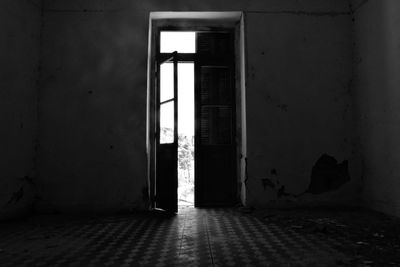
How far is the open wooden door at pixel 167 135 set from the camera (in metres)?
3.54

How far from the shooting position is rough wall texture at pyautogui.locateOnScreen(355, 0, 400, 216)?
305 centimetres

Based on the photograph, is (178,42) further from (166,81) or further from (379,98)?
(379,98)

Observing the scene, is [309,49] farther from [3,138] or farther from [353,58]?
[3,138]

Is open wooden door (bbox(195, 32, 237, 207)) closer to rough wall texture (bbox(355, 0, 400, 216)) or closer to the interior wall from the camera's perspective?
rough wall texture (bbox(355, 0, 400, 216))

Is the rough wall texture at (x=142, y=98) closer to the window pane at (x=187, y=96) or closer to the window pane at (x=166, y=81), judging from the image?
the window pane at (x=166, y=81)

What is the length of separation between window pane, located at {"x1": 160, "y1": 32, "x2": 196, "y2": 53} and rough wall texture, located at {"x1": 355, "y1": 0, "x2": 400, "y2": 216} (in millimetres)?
2043

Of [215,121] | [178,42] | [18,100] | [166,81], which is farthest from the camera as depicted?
[178,42]

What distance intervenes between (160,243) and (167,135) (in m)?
1.65

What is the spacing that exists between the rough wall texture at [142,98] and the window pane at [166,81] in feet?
0.96

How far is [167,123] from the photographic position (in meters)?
3.75

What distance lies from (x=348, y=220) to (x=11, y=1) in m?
4.00

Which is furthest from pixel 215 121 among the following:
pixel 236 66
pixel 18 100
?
pixel 18 100

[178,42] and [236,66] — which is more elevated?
[178,42]

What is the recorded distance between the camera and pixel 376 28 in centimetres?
333
